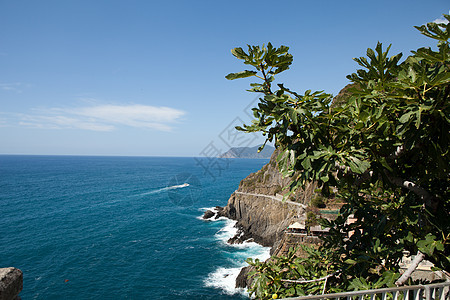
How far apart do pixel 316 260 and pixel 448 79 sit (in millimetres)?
3528

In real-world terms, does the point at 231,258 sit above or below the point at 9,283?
below

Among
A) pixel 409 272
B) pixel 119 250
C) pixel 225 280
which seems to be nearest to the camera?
pixel 409 272

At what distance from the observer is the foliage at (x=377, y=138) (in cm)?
279

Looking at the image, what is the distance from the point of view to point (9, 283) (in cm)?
350

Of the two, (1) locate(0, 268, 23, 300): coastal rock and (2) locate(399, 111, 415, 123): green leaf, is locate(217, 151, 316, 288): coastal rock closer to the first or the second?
(1) locate(0, 268, 23, 300): coastal rock

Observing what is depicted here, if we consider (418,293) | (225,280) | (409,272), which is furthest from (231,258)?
(418,293)

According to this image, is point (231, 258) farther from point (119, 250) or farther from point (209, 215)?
point (209, 215)

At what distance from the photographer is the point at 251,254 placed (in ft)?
114

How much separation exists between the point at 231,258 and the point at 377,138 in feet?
113

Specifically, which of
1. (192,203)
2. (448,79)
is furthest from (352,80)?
(192,203)

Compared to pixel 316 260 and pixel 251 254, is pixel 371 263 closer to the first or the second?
pixel 316 260

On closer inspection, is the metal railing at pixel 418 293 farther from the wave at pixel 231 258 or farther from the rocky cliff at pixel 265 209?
the rocky cliff at pixel 265 209

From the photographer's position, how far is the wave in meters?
27.1

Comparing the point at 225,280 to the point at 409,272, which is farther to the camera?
the point at 225,280
